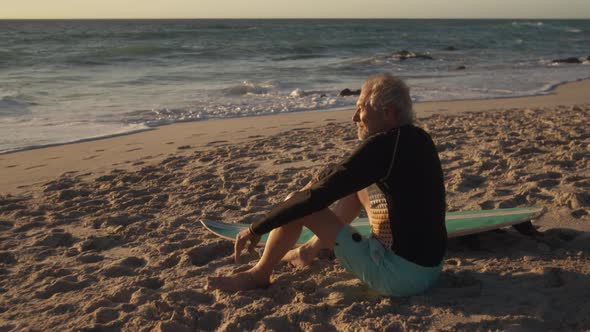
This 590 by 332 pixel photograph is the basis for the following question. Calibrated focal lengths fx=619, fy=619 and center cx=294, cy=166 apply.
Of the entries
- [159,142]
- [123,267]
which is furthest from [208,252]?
[159,142]

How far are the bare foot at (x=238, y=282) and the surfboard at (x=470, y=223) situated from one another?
579 millimetres

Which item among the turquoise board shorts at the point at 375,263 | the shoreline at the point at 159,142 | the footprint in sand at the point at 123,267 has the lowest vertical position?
the shoreline at the point at 159,142

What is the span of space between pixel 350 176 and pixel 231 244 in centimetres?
139

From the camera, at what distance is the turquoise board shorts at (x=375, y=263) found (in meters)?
2.54

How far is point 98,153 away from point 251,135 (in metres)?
1.74

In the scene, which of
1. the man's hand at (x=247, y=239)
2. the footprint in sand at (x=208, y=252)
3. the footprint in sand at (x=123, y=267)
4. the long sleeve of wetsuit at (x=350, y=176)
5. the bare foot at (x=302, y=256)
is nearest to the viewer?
the long sleeve of wetsuit at (x=350, y=176)

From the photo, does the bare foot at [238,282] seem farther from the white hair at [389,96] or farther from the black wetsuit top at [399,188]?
the white hair at [389,96]

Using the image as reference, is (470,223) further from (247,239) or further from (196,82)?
(196,82)

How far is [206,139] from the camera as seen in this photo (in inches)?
277

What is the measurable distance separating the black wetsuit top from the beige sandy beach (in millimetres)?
296

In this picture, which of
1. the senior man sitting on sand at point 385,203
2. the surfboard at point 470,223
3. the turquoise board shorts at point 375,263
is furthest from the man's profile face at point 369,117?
the surfboard at point 470,223

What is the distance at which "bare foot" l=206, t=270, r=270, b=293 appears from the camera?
2859 millimetres

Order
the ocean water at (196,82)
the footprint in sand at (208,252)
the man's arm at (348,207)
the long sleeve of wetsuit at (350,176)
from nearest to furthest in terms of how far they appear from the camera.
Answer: the long sleeve of wetsuit at (350,176), the man's arm at (348,207), the footprint in sand at (208,252), the ocean water at (196,82)

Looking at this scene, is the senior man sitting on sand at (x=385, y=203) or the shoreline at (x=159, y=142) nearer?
the senior man sitting on sand at (x=385, y=203)
